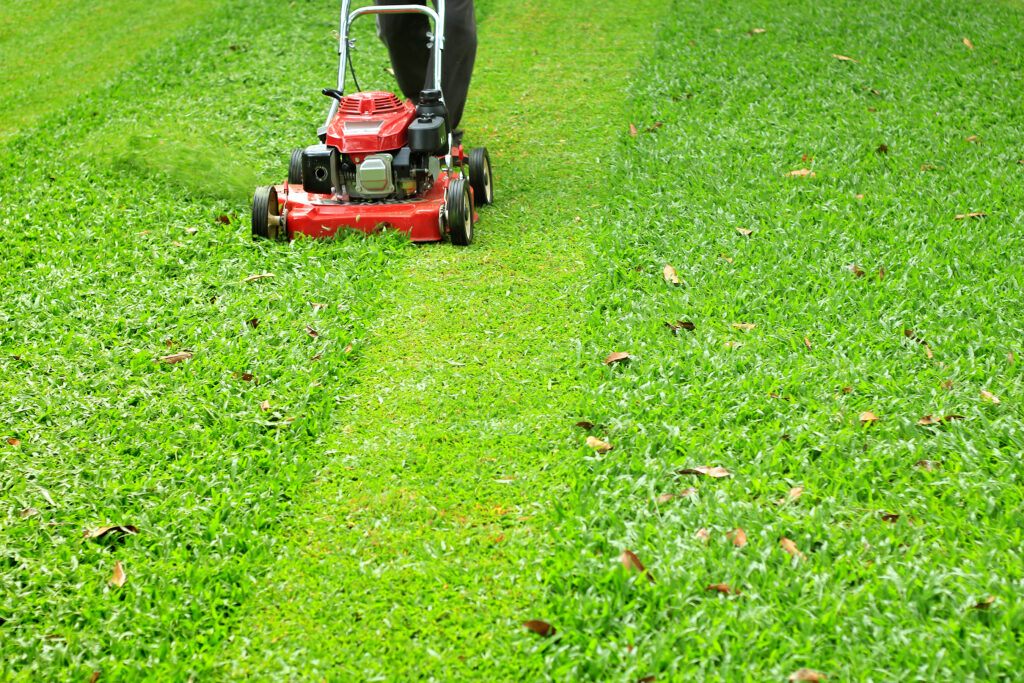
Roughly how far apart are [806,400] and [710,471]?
0.56 m

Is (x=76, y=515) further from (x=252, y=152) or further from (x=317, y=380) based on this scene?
(x=252, y=152)

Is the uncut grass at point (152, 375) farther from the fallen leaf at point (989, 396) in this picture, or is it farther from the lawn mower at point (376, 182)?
the fallen leaf at point (989, 396)

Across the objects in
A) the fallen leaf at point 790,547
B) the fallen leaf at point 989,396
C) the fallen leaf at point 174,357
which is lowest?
the fallen leaf at point 174,357

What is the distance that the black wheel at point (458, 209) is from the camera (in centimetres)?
473

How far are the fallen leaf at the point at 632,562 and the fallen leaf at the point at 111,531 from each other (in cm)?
130

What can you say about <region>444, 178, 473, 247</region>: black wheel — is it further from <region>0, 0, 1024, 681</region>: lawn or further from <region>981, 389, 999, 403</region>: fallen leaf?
<region>981, 389, 999, 403</region>: fallen leaf

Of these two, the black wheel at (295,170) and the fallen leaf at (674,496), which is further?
the black wheel at (295,170)

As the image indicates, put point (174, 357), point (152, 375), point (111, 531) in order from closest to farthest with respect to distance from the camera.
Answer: point (111, 531)
point (152, 375)
point (174, 357)

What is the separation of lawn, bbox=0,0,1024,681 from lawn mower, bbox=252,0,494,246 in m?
0.11

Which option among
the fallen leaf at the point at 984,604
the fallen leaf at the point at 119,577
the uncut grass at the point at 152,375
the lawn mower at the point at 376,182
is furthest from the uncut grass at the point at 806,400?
the fallen leaf at the point at 119,577

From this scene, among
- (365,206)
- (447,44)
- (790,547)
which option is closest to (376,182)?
(365,206)

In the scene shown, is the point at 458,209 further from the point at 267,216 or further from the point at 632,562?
the point at 632,562

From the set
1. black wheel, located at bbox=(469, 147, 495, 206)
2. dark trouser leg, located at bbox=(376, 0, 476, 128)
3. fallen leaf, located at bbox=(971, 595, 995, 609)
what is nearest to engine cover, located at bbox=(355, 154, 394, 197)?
black wheel, located at bbox=(469, 147, 495, 206)

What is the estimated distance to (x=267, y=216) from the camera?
4.78 meters
